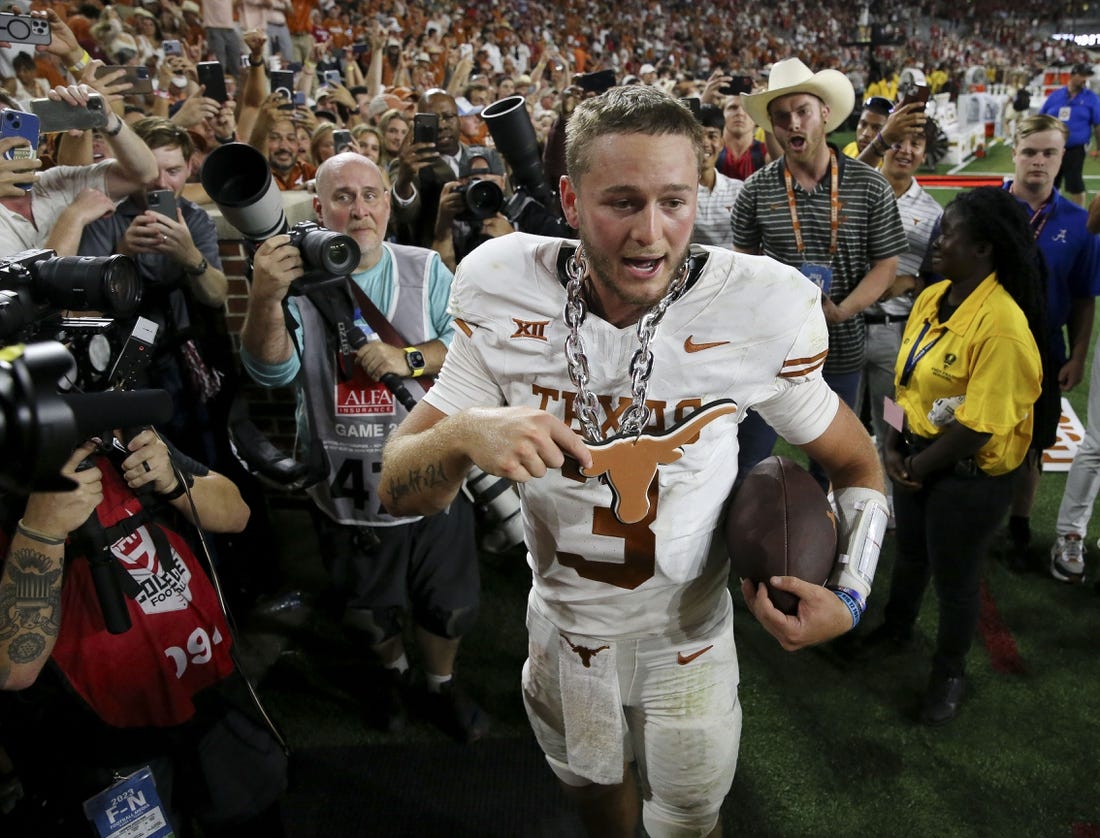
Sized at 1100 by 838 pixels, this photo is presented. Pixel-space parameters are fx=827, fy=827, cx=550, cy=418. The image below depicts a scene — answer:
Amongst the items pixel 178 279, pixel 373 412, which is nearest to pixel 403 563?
pixel 373 412

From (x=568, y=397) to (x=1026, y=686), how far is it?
239 cm

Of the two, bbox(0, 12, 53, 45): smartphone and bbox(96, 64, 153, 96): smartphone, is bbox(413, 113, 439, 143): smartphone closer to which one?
bbox(96, 64, 153, 96): smartphone

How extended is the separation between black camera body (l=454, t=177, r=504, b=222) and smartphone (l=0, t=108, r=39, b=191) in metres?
1.47

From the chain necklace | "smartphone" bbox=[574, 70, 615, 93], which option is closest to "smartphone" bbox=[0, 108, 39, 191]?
the chain necklace

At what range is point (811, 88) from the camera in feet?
11.7

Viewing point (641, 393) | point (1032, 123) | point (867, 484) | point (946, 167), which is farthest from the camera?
point (946, 167)

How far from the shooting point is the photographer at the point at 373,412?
2604 millimetres

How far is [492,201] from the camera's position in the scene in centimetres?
334

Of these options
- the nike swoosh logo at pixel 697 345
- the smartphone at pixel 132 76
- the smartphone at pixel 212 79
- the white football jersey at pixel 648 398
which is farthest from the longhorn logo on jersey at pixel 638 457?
the smartphone at pixel 212 79

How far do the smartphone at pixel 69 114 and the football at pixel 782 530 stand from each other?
103 inches

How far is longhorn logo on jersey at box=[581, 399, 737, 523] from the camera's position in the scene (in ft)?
5.18

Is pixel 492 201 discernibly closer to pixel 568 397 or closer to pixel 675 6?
pixel 568 397

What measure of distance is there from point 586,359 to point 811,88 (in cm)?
251

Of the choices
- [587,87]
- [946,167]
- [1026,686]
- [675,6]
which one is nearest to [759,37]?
[675,6]
